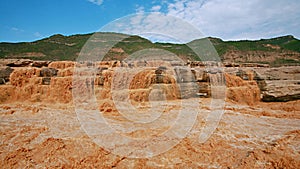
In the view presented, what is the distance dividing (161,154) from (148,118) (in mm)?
2685

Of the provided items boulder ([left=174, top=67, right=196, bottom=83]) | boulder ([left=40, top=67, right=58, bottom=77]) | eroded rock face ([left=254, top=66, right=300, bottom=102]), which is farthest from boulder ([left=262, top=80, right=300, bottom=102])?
boulder ([left=40, top=67, right=58, bottom=77])

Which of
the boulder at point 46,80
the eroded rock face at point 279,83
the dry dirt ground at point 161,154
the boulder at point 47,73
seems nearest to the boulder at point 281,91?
the eroded rock face at point 279,83

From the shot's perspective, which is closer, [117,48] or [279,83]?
[279,83]

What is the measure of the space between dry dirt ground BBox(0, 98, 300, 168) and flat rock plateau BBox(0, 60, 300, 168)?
15 mm

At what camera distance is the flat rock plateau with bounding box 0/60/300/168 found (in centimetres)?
371

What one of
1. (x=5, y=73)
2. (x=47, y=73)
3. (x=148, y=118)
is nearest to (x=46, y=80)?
(x=47, y=73)

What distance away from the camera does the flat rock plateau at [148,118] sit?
3.71 meters

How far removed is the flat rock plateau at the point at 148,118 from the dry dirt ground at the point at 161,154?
2cm

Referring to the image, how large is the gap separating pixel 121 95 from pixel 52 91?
3174 mm

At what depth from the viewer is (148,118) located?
6.60 metres

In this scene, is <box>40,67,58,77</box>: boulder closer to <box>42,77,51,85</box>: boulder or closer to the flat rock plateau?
the flat rock plateau

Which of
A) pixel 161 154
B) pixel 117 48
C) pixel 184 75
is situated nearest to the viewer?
pixel 161 154

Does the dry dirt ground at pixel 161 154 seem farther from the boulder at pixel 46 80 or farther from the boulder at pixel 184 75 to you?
the boulder at pixel 184 75

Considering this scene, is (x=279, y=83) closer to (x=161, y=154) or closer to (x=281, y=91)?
(x=281, y=91)
